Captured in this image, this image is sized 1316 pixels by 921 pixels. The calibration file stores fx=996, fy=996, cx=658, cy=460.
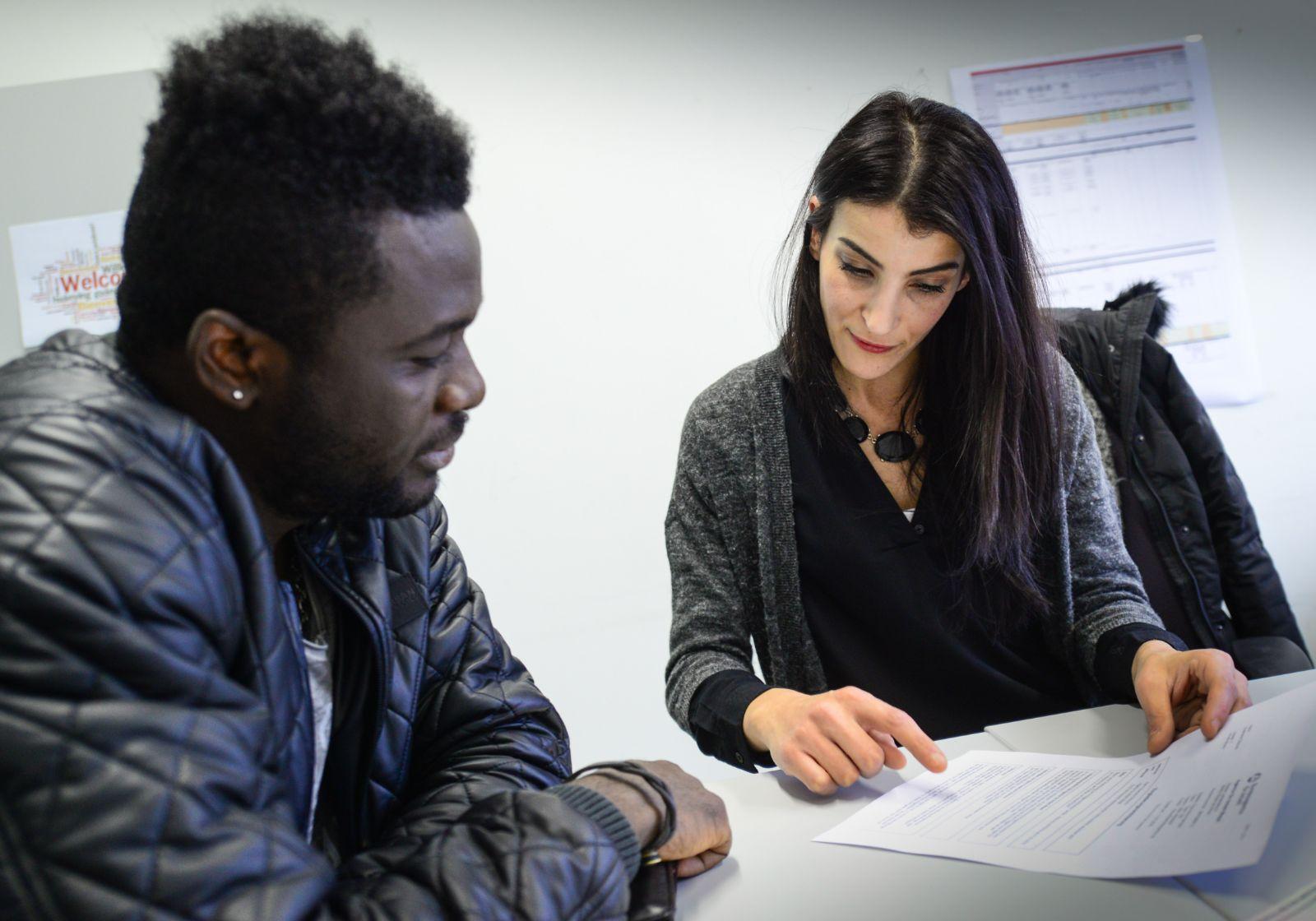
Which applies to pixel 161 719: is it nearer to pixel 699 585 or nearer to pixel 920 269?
pixel 699 585

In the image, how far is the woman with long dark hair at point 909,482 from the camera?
1.25m

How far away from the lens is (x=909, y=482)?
4.54 ft

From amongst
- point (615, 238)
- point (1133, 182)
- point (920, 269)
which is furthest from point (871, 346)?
point (1133, 182)

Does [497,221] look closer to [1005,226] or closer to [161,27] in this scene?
[161,27]

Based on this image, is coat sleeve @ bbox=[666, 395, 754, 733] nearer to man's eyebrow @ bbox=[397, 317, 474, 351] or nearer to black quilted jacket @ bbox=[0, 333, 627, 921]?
black quilted jacket @ bbox=[0, 333, 627, 921]

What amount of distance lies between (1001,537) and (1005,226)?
0.41 metres

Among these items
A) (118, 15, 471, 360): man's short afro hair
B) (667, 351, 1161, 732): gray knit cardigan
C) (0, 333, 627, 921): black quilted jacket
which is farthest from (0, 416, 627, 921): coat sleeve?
(667, 351, 1161, 732): gray knit cardigan

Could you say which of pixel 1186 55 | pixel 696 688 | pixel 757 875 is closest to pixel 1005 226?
pixel 696 688

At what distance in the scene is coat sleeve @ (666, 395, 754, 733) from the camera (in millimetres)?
1244

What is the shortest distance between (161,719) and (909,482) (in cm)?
105

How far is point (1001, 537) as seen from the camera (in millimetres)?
1309

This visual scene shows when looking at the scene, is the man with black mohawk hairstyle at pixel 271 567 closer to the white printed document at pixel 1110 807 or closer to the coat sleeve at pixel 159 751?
the coat sleeve at pixel 159 751

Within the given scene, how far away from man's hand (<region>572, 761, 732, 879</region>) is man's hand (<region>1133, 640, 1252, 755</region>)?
452 millimetres

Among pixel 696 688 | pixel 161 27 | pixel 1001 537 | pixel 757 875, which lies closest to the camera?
pixel 757 875
